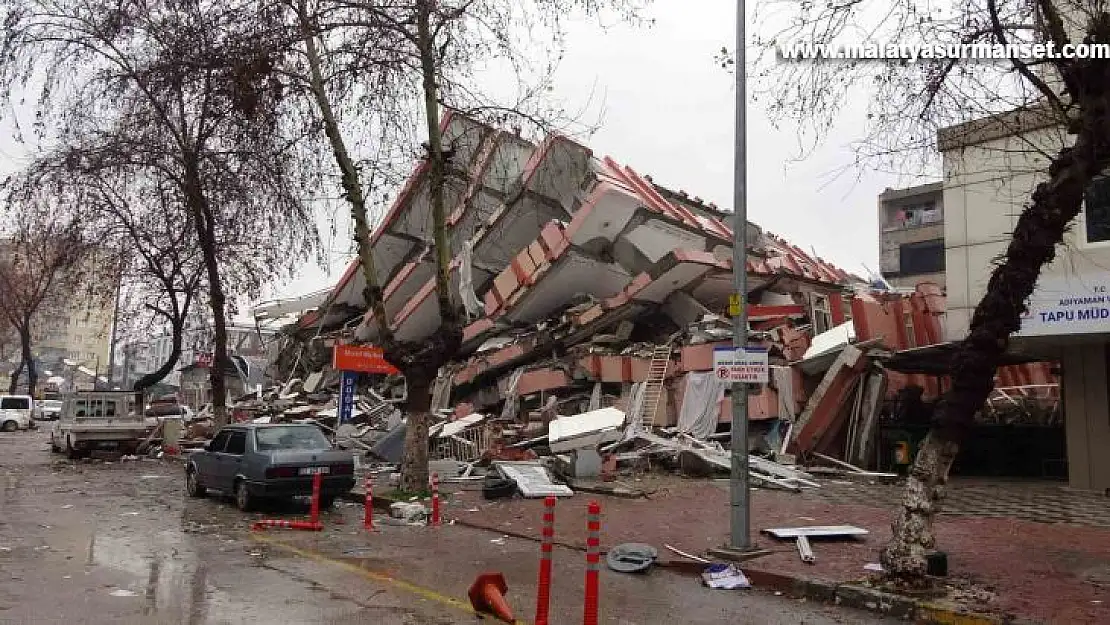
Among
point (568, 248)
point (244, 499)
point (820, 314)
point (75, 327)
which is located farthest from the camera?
point (75, 327)

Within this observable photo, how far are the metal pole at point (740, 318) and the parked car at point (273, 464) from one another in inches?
298

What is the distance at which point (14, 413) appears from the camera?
4578 centimetres

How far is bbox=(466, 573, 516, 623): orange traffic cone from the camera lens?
272 inches

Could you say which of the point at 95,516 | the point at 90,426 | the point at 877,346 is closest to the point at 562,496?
the point at 95,516

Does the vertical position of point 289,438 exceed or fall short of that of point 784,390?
it falls short

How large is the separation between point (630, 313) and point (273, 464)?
492 inches

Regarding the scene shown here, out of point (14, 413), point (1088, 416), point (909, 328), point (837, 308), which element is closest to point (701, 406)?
point (837, 308)

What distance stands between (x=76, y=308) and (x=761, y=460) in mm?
28784

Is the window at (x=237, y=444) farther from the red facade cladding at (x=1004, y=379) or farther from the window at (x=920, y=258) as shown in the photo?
the window at (x=920, y=258)

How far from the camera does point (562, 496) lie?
50.1ft

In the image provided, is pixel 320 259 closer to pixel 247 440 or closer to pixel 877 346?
pixel 247 440

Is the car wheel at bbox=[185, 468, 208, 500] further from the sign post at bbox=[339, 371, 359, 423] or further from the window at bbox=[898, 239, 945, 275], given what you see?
the window at bbox=[898, 239, 945, 275]

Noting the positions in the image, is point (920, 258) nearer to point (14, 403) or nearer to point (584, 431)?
point (584, 431)

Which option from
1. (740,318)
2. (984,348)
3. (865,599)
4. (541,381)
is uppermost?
(740,318)
